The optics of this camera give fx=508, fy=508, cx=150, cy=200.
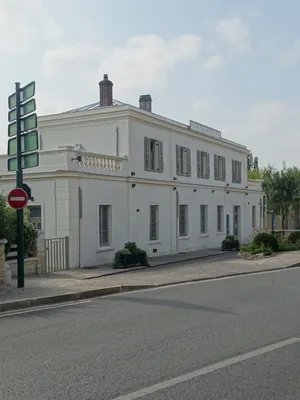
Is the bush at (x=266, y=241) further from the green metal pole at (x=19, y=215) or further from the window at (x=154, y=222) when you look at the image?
the green metal pole at (x=19, y=215)

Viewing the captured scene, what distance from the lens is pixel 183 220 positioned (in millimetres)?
28703

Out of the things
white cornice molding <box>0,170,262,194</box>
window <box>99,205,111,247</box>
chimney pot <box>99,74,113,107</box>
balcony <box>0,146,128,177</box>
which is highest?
chimney pot <box>99,74,113,107</box>

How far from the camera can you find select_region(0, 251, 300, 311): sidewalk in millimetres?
10828

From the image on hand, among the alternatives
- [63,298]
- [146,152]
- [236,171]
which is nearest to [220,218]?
[236,171]

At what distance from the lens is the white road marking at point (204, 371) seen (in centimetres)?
492

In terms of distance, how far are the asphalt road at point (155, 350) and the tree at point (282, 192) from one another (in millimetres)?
39709

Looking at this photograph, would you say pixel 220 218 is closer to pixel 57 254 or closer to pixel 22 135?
pixel 57 254

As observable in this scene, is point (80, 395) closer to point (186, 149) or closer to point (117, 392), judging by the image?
point (117, 392)

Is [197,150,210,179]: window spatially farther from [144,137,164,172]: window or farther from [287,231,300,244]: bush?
[287,231,300,244]: bush

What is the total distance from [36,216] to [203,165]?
44.1 feet

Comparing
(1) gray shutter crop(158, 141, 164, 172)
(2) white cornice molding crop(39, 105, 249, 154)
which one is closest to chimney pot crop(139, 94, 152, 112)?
(2) white cornice molding crop(39, 105, 249, 154)

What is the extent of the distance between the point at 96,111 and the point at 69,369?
18731mm

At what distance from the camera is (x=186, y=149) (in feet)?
92.7

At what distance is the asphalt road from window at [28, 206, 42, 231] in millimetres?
9378
